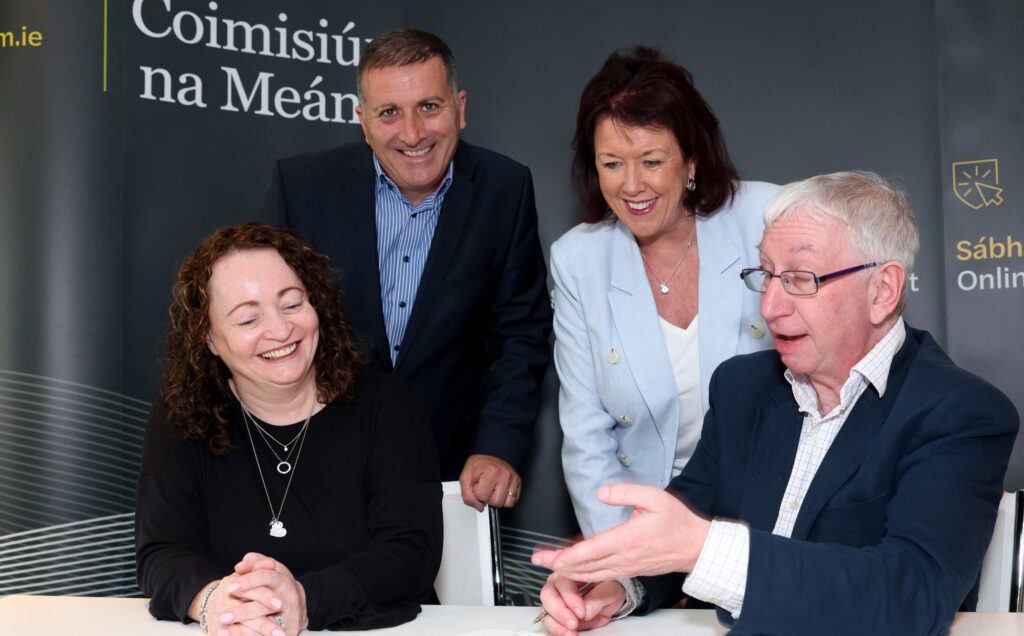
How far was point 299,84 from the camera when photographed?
13.7 ft

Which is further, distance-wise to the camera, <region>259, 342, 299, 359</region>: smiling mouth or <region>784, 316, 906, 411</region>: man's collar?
<region>259, 342, 299, 359</region>: smiling mouth

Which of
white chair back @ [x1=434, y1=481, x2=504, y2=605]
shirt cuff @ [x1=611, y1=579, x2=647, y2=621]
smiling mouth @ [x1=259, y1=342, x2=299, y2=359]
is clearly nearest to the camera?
shirt cuff @ [x1=611, y1=579, x2=647, y2=621]

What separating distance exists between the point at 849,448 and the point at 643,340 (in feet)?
3.36

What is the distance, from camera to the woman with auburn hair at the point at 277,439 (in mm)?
2342

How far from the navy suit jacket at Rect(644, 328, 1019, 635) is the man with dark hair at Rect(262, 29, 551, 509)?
1.10 metres

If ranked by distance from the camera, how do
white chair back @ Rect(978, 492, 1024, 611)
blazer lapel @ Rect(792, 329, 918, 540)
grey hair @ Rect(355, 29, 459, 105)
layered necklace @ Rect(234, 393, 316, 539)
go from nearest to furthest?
blazer lapel @ Rect(792, 329, 918, 540) < white chair back @ Rect(978, 492, 1024, 611) < layered necklace @ Rect(234, 393, 316, 539) < grey hair @ Rect(355, 29, 459, 105)

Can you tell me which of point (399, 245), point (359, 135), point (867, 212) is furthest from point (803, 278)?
point (359, 135)

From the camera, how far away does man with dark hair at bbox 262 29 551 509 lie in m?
3.17

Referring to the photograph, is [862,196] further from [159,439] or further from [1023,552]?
[159,439]

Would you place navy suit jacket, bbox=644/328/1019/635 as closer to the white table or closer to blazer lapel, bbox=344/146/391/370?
the white table

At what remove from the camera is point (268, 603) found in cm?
194

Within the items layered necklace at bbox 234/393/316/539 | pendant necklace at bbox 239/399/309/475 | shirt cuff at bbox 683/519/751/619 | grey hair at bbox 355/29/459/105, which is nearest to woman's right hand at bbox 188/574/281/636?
layered necklace at bbox 234/393/316/539

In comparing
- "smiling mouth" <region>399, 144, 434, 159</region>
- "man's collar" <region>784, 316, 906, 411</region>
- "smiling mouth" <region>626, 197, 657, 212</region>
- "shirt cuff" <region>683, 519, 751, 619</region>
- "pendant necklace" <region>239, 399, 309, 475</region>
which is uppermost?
"smiling mouth" <region>399, 144, 434, 159</region>

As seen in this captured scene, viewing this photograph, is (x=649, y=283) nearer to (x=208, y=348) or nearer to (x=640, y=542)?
(x=208, y=348)
